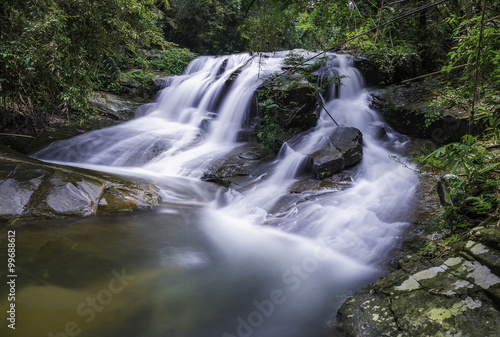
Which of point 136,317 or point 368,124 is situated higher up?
point 368,124

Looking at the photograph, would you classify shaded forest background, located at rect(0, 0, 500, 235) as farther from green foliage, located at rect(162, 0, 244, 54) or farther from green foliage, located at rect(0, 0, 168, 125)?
green foliage, located at rect(162, 0, 244, 54)

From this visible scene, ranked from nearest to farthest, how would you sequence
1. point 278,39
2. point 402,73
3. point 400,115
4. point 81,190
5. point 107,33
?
point 278,39, point 81,190, point 107,33, point 400,115, point 402,73

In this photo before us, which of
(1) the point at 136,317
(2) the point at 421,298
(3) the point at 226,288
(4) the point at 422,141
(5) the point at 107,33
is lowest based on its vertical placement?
(3) the point at 226,288

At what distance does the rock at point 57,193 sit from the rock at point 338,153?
12.2 ft

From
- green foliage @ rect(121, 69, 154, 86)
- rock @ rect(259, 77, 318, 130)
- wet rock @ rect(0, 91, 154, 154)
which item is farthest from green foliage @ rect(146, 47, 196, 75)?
rock @ rect(259, 77, 318, 130)

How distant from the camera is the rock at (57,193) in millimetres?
4129

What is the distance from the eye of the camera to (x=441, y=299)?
2412 mm

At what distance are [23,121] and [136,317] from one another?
8.17m

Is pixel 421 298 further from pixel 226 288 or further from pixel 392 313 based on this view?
pixel 226 288

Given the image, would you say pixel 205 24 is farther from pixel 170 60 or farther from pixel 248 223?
pixel 248 223

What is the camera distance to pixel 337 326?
275 cm

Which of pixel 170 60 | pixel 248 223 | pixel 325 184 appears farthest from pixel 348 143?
pixel 170 60

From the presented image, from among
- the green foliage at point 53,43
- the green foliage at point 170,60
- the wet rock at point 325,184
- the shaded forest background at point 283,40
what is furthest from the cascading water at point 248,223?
the green foliage at point 170,60

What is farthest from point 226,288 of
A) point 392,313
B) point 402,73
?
point 402,73
